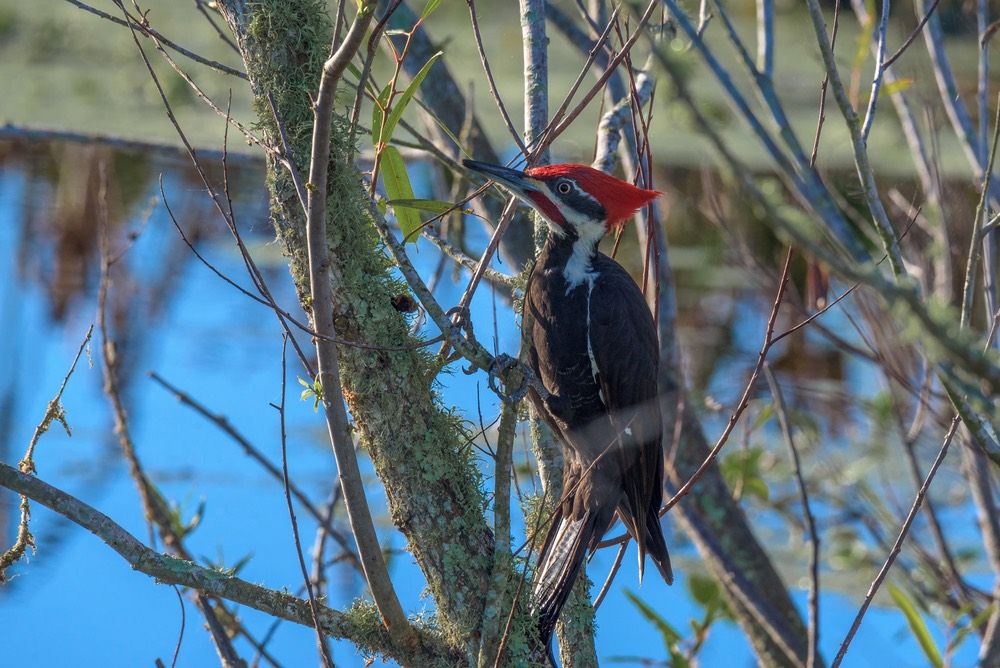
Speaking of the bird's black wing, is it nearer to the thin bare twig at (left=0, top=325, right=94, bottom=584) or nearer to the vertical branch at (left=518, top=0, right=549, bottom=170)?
the vertical branch at (left=518, top=0, right=549, bottom=170)

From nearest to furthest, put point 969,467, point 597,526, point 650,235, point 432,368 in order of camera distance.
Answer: point 432,368, point 650,235, point 597,526, point 969,467

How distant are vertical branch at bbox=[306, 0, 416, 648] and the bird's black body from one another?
2.73 ft

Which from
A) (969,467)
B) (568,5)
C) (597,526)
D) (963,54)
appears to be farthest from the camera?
(963,54)

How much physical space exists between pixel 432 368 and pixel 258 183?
18.9 feet

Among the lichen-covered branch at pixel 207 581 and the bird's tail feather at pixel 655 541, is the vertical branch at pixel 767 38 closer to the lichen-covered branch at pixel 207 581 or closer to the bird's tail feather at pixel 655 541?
the bird's tail feather at pixel 655 541

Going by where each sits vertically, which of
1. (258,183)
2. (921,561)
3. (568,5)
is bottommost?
(921,561)

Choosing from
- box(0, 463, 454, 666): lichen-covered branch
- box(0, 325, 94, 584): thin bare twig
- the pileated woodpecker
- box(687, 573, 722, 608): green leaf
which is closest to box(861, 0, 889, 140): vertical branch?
the pileated woodpecker

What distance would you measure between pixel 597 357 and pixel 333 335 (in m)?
1.17

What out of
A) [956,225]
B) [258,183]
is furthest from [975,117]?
Result: [258,183]

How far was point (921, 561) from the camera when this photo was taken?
371 cm

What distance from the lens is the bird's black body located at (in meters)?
2.60

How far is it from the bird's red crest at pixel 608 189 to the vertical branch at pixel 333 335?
2.67 feet

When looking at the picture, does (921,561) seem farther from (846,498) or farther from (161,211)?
(161,211)

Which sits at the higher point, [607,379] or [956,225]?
[956,225]
